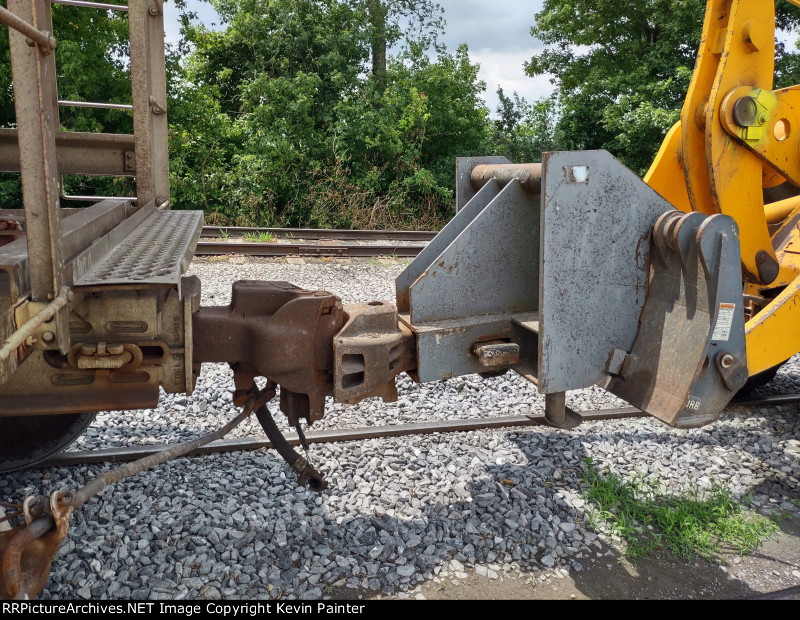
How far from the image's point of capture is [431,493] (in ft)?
11.8

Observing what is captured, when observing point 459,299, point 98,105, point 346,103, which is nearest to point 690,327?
point 459,299

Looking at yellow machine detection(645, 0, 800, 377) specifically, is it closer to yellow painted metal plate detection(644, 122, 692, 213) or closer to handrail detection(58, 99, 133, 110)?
yellow painted metal plate detection(644, 122, 692, 213)

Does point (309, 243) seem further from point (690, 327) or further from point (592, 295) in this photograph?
point (690, 327)

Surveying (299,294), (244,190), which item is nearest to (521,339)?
(299,294)

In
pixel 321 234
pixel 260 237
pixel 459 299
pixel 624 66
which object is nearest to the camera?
pixel 459 299

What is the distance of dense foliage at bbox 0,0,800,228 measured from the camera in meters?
14.8

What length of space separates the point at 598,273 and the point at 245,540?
211 centimetres

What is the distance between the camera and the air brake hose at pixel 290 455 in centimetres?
318

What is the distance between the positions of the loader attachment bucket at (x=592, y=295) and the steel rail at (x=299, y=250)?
6.88 meters

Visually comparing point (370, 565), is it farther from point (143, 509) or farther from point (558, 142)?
point (558, 142)

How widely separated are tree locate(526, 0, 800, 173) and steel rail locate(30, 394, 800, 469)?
44.5 ft

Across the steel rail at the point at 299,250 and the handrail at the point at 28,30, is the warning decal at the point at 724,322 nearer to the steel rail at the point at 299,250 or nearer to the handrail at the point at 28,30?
the handrail at the point at 28,30

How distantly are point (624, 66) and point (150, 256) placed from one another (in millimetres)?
20443

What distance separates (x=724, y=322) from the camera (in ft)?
8.91
